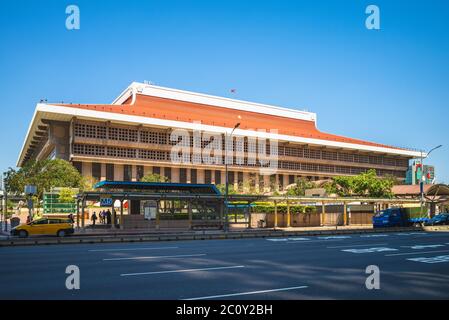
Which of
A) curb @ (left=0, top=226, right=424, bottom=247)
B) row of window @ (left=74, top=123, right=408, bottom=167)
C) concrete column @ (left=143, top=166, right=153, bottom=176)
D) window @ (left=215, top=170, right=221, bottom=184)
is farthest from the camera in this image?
window @ (left=215, top=170, right=221, bottom=184)

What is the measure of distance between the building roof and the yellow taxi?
49.1m

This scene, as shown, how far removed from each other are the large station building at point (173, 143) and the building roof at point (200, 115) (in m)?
0.18

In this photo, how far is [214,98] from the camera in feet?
343

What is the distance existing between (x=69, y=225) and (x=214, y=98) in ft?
250

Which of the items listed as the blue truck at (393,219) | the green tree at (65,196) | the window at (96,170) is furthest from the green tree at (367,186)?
the window at (96,170)

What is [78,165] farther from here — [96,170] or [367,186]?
[367,186]

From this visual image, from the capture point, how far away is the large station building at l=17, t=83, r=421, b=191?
268 ft

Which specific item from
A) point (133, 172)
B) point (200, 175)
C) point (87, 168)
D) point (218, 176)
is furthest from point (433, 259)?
point (218, 176)

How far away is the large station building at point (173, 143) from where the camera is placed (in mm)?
81688

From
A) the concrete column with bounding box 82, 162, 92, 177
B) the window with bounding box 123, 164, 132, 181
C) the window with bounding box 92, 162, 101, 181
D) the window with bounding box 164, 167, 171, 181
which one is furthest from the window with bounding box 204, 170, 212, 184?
the concrete column with bounding box 82, 162, 92, 177

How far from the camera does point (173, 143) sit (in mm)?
89812

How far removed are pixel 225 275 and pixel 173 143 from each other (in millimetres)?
77494

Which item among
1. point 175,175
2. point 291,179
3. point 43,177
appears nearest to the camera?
point 43,177

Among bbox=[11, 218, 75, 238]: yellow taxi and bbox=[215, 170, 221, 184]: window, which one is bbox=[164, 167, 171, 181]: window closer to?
bbox=[215, 170, 221, 184]: window
